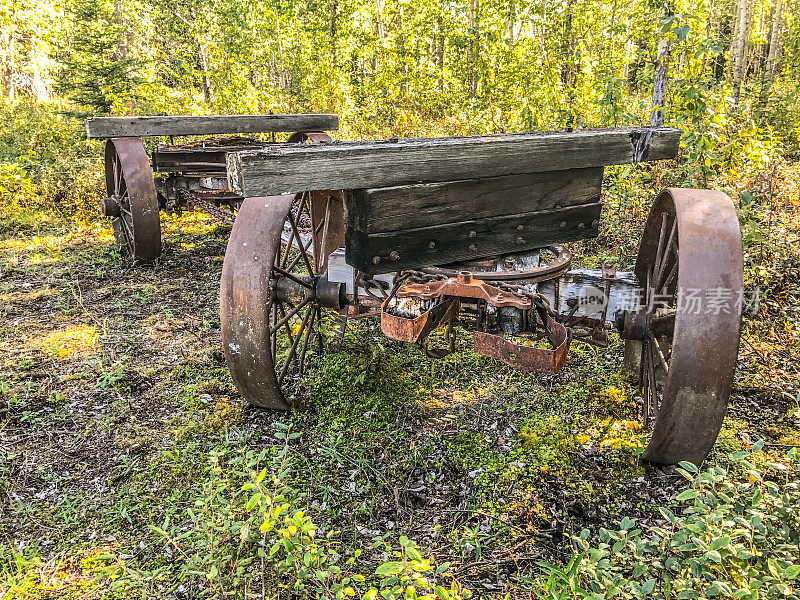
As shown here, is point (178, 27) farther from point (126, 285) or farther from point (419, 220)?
point (419, 220)

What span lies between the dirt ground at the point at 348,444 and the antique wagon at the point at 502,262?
393 millimetres

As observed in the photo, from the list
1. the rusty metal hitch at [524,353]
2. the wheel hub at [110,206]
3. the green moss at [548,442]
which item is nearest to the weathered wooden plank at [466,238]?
the rusty metal hitch at [524,353]

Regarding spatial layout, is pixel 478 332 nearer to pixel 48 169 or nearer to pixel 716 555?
pixel 716 555

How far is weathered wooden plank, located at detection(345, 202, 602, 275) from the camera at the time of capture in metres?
2.90

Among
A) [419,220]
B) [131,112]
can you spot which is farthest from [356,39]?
[419,220]

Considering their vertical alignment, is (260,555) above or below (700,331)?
below

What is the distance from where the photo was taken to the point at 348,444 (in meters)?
3.52

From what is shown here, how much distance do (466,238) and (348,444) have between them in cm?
149

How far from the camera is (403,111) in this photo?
1302 centimetres

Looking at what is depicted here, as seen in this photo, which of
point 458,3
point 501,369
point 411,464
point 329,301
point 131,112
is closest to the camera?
point 411,464

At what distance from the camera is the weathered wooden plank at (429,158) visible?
241 centimetres

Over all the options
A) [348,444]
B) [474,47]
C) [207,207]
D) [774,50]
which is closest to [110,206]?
[207,207]

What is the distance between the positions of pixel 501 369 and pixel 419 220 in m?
1.97

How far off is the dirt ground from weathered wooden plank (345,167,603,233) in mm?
1455
